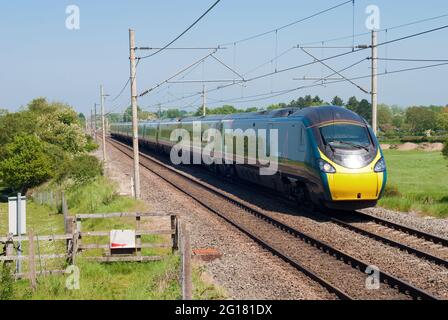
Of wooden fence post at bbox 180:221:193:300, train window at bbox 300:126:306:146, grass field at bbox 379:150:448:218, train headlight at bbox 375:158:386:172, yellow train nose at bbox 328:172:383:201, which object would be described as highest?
train window at bbox 300:126:306:146

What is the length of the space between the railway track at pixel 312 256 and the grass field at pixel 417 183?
5.01m

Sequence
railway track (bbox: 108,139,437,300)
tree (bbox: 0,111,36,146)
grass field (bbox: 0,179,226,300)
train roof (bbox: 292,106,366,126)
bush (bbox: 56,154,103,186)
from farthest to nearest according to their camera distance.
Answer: tree (bbox: 0,111,36,146) < bush (bbox: 56,154,103,186) < train roof (bbox: 292,106,366,126) < grass field (bbox: 0,179,226,300) < railway track (bbox: 108,139,437,300)

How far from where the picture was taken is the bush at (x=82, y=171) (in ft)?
124

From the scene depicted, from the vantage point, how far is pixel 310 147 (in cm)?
1712

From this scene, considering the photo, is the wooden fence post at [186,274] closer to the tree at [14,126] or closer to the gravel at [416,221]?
the gravel at [416,221]

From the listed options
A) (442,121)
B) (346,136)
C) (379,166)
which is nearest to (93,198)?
(346,136)

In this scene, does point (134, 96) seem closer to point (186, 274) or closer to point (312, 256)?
point (312, 256)

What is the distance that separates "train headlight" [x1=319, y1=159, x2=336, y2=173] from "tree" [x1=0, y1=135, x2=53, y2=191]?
37761mm

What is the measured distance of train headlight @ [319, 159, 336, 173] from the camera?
16281 mm

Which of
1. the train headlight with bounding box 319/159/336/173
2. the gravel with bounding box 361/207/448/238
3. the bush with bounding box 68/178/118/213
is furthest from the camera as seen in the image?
the bush with bounding box 68/178/118/213

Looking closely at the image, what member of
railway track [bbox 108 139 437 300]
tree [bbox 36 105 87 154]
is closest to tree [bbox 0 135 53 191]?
tree [bbox 36 105 87 154]

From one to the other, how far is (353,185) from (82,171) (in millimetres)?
27160

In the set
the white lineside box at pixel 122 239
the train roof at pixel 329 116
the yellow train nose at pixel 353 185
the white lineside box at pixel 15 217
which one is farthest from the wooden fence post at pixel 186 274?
the train roof at pixel 329 116

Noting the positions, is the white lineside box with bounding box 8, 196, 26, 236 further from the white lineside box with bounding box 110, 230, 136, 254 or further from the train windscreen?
the train windscreen
